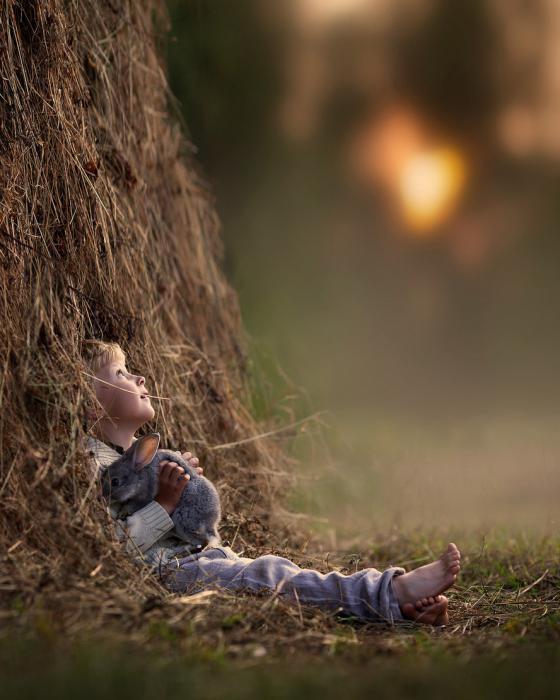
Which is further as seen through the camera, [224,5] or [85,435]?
[224,5]

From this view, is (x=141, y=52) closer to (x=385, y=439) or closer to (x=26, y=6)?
(x=26, y=6)

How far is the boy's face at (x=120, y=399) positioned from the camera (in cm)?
314

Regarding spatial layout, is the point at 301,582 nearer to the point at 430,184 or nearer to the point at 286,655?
the point at 286,655

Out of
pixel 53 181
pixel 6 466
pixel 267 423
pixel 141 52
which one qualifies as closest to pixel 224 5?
pixel 141 52

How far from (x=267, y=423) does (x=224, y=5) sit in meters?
3.93

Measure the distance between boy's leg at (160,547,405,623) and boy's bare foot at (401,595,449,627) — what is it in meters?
0.03

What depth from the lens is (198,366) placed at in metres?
4.31

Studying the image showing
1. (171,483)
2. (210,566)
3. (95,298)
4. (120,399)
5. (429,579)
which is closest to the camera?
(429,579)

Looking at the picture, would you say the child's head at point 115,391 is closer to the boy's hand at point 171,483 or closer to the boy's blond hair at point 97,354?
the boy's blond hair at point 97,354

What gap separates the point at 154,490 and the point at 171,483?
6 cm

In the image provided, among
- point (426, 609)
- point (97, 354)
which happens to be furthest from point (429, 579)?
point (97, 354)

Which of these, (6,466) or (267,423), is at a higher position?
(6,466)

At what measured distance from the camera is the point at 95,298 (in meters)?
3.47

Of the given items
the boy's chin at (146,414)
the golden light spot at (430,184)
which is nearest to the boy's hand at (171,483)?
the boy's chin at (146,414)
